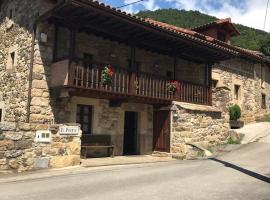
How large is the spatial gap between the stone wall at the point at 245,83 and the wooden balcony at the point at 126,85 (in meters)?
5.70

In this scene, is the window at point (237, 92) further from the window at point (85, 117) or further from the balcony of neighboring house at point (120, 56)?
the window at point (85, 117)

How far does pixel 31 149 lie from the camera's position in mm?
10031

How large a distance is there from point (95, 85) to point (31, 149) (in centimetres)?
365

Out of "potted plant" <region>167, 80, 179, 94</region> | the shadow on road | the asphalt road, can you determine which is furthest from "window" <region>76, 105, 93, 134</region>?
the shadow on road

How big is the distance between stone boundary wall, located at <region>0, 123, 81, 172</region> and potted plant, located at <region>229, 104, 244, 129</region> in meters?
12.7

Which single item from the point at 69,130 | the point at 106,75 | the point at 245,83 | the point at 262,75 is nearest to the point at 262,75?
the point at 262,75

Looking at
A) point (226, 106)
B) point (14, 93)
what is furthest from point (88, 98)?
point (226, 106)

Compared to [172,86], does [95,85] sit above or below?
below

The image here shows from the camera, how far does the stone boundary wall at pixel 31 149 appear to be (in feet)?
31.6

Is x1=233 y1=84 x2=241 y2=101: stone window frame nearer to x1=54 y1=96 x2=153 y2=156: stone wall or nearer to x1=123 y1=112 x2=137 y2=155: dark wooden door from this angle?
x1=54 y1=96 x2=153 y2=156: stone wall

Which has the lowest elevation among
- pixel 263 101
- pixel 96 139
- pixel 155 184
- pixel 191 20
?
pixel 155 184

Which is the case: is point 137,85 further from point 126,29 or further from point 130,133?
point 130,133

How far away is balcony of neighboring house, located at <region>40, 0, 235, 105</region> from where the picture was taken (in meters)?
12.1

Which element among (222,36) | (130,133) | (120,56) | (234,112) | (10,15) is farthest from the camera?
(222,36)
